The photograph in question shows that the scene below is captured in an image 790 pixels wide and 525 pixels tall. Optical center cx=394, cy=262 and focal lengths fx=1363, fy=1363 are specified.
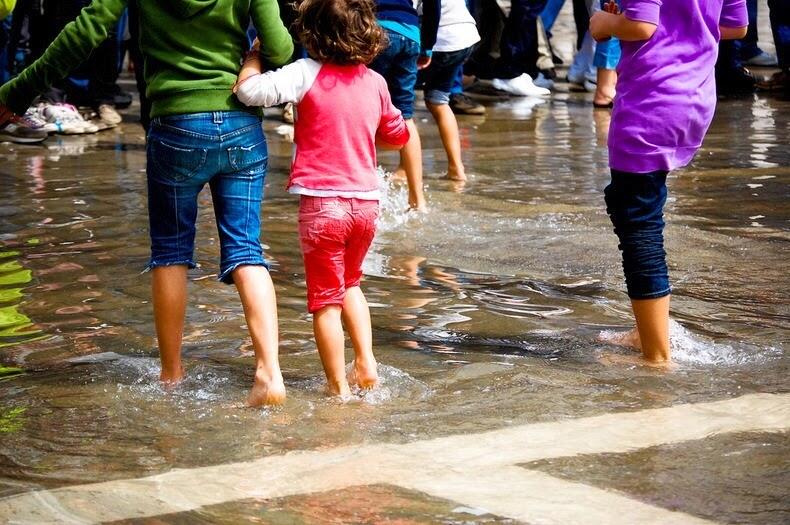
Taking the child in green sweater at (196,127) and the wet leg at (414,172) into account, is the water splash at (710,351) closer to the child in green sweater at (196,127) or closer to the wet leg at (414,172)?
the child in green sweater at (196,127)

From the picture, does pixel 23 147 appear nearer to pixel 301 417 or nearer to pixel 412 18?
pixel 412 18

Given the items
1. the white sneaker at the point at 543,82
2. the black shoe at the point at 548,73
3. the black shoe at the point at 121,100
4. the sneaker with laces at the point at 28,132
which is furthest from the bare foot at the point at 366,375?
the black shoe at the point at 548,73

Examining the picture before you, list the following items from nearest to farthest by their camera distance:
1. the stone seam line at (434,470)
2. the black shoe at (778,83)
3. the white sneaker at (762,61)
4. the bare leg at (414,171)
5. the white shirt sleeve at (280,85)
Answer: the stone seam line at (434,470) < the white shirt sleeve at (280,85) < the bare leg at (414,171) < the black shoe at (778,83) < the white sneaker at (762,61)

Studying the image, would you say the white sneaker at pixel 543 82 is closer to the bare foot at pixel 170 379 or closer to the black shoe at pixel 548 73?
the black shoe at pixel 548 73

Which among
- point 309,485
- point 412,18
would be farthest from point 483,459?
point 412,18

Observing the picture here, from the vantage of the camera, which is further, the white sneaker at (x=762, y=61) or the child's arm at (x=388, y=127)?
the white sneaker at (x=762, y=61)

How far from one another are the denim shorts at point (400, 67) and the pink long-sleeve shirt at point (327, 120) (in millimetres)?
2973

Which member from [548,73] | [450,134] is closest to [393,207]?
[450,134]

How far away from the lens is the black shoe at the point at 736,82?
46.2 ft

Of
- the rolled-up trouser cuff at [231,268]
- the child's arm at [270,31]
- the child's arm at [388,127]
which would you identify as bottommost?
the rolled-up trouser cuff at [231,268]

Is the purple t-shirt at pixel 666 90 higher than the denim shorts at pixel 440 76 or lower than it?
higher

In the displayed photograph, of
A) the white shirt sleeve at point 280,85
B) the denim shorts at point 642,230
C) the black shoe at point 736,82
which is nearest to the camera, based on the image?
the white shirt sleeve at point 280,85

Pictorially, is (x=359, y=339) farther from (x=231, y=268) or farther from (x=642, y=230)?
(x=642, y=230)

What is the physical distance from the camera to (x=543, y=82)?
14906 millimetres
